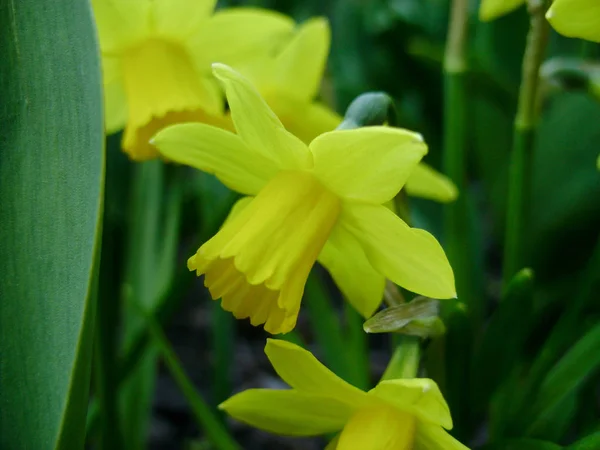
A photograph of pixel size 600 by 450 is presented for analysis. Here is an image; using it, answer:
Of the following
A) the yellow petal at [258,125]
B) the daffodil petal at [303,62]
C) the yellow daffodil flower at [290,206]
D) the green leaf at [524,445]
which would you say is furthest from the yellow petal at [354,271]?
the daffodil petal at [303,62]

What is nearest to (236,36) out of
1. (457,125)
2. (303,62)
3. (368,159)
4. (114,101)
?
(303,62)

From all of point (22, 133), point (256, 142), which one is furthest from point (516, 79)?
point (22, 133)

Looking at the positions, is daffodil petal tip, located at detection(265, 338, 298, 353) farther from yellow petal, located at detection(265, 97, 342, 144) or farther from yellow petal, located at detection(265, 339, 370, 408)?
yellow petal, located at detection(265, 97, 342, 144)

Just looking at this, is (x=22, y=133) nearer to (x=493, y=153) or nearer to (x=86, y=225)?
(x=86, y=225)

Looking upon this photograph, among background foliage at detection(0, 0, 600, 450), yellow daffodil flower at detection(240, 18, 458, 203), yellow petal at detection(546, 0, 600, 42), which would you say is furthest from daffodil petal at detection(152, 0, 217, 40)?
yellow petal at detection(546, 0, 600, 42)

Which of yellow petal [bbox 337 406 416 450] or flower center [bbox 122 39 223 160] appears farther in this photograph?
flower center [bbox 122 39 223 160]

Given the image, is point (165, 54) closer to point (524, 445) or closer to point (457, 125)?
point (457, 125)
